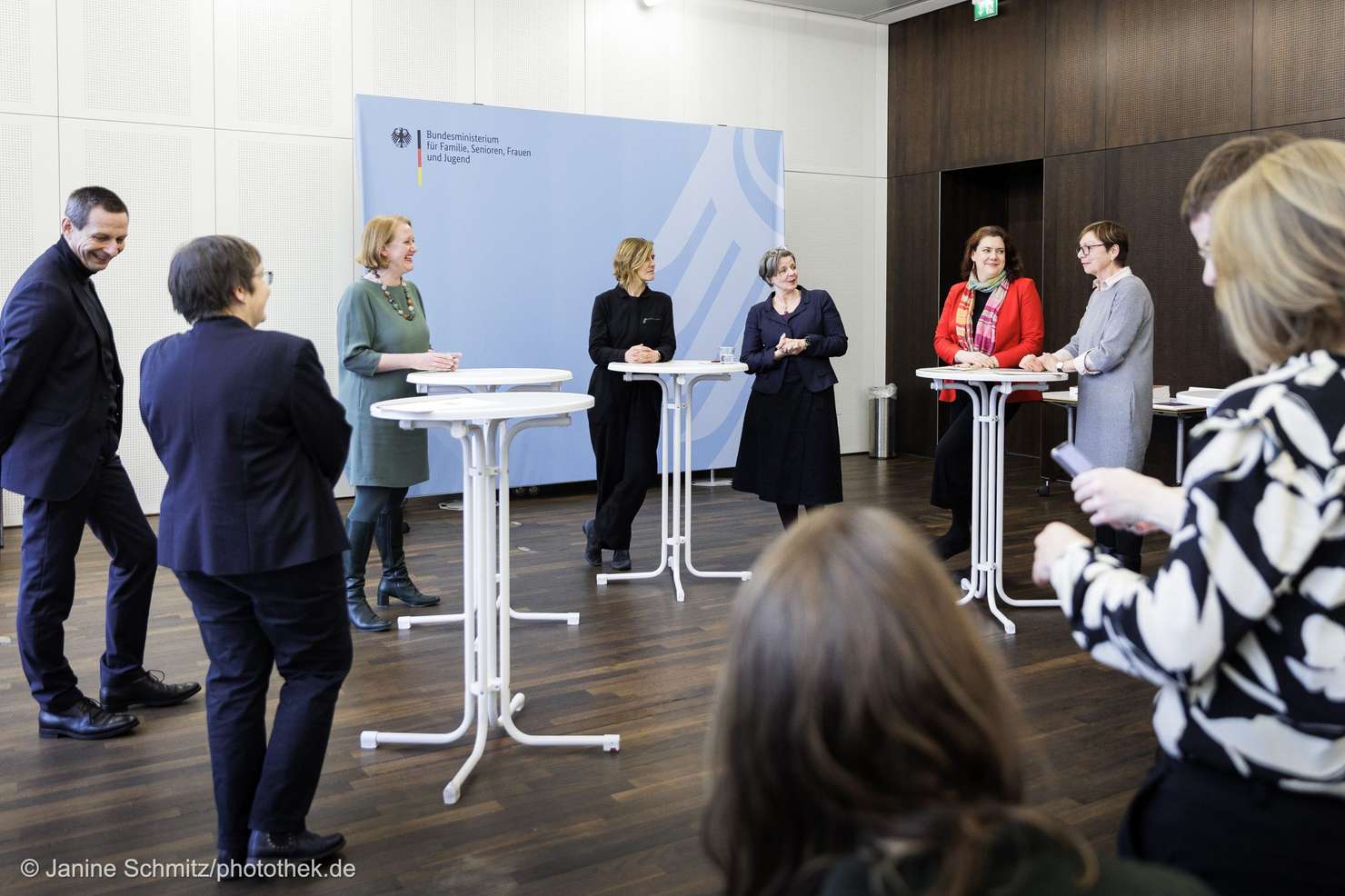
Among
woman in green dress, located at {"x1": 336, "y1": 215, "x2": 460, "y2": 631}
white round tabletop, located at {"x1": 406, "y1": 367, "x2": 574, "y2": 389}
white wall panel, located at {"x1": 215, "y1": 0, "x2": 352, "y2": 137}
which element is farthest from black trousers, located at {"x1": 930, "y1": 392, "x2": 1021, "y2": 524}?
white wall panel, located at {"x1": 215, "y1": 0, "x2": 352, "y2": 137}

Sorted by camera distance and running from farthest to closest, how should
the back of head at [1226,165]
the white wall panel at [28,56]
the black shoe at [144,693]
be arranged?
the white wall panel at [28,56] < the black shoe at [144,693] < the back of head at [1226,165]

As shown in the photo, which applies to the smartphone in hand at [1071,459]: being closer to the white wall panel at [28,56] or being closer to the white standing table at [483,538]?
the white standing table at [483,538]

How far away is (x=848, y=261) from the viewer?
9555 mm

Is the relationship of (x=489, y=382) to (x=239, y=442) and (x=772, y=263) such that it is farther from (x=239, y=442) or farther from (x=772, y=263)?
(x=772, y=263)

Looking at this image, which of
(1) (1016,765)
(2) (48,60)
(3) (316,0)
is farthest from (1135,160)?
(1) (1016,765)

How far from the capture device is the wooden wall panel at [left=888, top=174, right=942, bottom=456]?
9.33m

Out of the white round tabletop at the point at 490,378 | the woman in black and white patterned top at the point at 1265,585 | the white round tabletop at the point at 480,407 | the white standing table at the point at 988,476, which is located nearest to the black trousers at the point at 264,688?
the white round tabletop at the point at 480,407

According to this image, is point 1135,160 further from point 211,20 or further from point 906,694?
point 906,694

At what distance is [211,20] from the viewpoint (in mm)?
6762

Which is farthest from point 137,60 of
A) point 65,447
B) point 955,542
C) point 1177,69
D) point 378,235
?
point 1177,69

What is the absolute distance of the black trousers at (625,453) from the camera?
539 cm

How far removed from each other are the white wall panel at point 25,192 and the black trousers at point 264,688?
4.60 m

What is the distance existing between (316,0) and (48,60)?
1540 millimetres

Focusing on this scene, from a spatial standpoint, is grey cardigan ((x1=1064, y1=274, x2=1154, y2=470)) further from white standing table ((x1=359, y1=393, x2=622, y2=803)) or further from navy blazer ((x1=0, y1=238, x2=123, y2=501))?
navy blazer ((x1=0, y1=238, x2=123, y2=501))
